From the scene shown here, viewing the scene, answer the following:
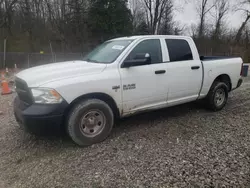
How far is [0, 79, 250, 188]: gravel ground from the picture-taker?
259 centimetres

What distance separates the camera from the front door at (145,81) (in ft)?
11.9

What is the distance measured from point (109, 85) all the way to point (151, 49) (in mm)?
1250

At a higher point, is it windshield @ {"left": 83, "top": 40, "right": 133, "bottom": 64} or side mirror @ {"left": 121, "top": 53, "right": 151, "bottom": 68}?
windshield @ {"left": 83, "top": 40, "right": 133, "bottom": 64}

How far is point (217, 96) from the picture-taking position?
16.7 feet

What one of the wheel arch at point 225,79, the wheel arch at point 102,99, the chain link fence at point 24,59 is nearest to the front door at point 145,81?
the wheel arch at point 102,99

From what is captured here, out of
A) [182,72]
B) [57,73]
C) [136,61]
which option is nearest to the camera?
[57,73]

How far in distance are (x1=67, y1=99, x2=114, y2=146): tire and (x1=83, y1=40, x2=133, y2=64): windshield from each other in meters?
0.90

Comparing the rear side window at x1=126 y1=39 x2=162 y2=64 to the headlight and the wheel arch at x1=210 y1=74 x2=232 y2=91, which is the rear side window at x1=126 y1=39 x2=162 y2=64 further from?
the wheel arch at x1=210 y1=74 x2=232 y2=91

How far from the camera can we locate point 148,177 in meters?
2.63

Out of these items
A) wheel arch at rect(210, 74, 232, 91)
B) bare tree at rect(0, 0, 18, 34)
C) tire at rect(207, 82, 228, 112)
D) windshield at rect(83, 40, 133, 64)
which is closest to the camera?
windshield at rect(83, 40, 133, 64)

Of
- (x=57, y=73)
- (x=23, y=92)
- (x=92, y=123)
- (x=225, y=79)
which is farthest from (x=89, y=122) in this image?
(x=225, y=79)

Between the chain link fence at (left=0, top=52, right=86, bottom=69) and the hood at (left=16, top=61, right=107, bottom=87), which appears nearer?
the hood at (left=16, top=61, right=107, bottom=87)

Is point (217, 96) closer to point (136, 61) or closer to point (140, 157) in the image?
point (136, 61)

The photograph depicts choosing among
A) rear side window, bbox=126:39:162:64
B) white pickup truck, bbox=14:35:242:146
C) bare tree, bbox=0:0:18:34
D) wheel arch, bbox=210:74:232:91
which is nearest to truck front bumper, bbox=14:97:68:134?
white pickup truck, bbox=14:35:242:146
